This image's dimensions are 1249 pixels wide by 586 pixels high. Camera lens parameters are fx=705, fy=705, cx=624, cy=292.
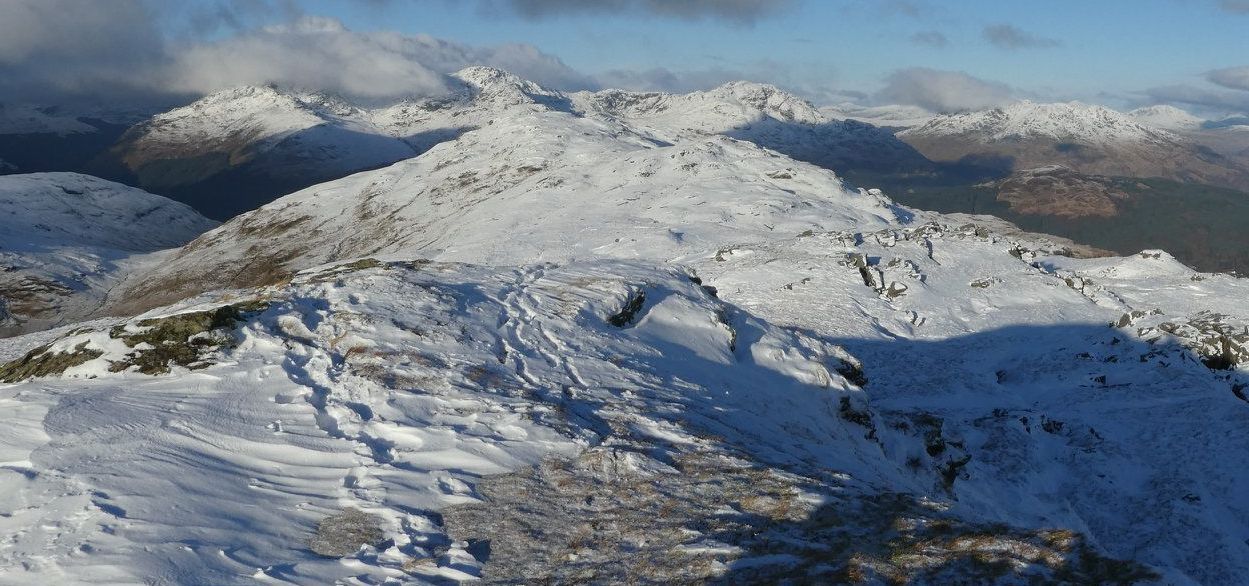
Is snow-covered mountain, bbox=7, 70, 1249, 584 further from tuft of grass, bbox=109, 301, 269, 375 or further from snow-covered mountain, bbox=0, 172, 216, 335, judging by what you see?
snow-covered mountain, bbox=0, 172, 216, 335

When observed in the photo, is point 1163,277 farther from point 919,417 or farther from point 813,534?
point 813,534

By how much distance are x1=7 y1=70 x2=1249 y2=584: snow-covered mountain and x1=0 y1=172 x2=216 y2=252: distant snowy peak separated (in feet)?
488

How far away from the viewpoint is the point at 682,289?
31.2 metres

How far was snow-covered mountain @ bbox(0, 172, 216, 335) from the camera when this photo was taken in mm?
121625

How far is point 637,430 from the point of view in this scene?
57.1 feet

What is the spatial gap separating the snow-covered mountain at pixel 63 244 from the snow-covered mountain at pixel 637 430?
102527mm

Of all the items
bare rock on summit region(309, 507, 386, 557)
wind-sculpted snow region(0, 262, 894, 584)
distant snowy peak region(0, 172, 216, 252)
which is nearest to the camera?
wind-sculpted snow region(0, 262, 894, 584)

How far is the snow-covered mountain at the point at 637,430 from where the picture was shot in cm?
1068

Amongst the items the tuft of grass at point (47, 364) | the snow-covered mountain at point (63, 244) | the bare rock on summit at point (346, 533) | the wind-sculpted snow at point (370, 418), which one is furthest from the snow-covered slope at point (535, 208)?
the bare rock on summit at point (346, 533)

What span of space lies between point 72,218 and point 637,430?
20903cm

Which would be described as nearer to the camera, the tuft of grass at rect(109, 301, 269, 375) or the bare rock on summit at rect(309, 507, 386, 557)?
the bare rock on summit at rect(309, 507, 386, 557)

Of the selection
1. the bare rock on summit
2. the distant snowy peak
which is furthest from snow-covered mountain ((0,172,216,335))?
the bare rock on summit

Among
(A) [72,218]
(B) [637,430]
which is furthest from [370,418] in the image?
(A) [72,218]

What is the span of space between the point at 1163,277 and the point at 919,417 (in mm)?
44295
